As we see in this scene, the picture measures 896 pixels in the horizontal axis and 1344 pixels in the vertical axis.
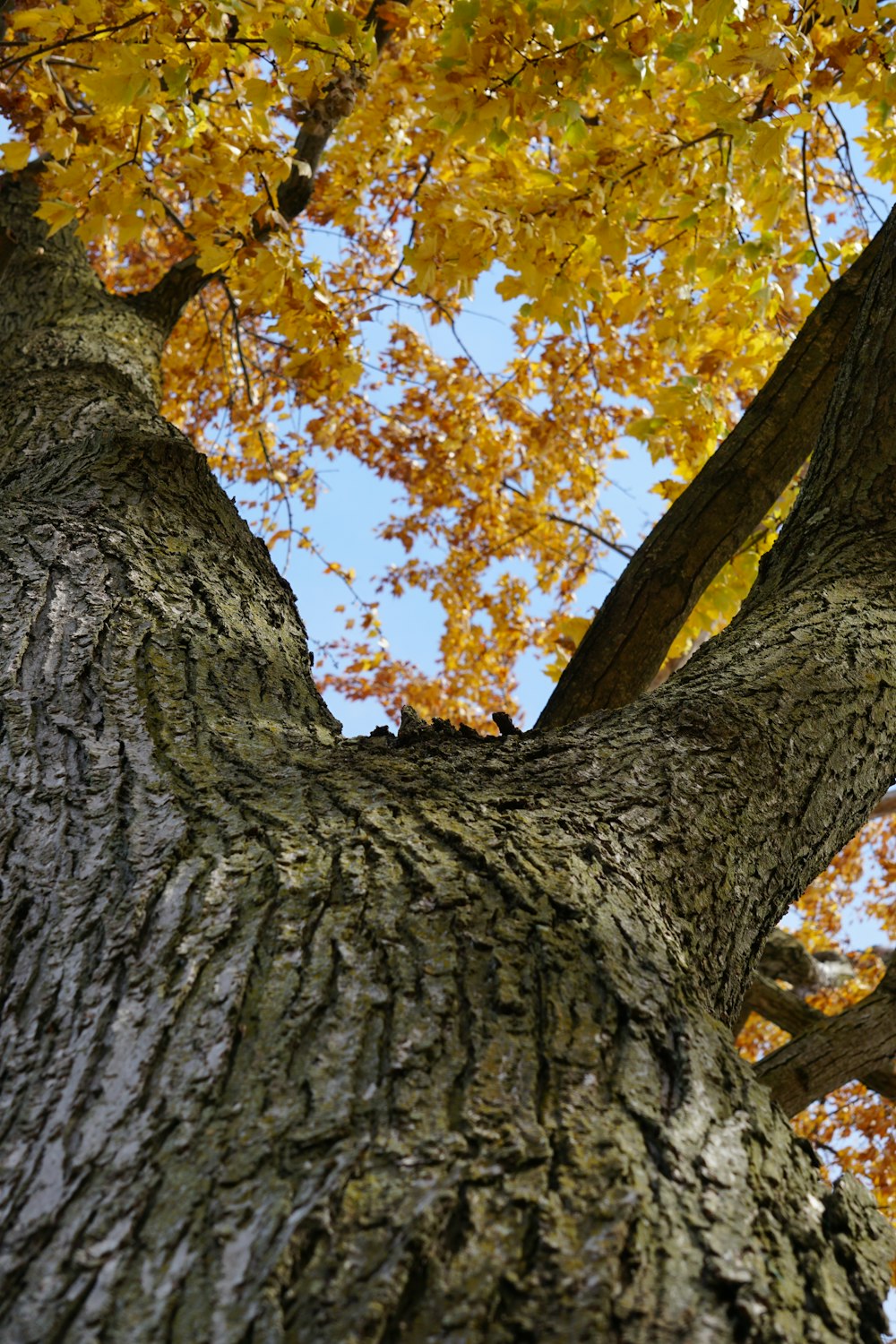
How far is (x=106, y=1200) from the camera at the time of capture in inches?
36.7

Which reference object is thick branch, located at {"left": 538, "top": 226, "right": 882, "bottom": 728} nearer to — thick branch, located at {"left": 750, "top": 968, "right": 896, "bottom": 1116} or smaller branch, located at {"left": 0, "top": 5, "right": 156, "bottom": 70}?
thick branch, located at {"left": 750, "top": 968, "right": 896, "bottom": 1116}

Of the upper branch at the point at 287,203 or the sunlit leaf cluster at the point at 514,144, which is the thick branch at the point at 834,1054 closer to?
the sunlit leaf cluster at the point at 514,144

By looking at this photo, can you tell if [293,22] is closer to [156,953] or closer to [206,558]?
[206,558]

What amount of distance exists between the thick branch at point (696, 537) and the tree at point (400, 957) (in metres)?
0.41

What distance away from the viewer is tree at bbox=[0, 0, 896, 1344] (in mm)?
876

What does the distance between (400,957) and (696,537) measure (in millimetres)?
2081

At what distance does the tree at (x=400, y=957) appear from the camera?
876 mm

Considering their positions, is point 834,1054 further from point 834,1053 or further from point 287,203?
point 287,203

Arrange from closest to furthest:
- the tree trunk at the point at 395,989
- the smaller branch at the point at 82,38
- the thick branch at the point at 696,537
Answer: the tree trunk at the point at 395,989 < the thick branch at the point at 696,537 < the smaller branch at the point at 82,38

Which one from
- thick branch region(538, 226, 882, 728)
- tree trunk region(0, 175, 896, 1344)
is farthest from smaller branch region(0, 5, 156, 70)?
thick branch region(538, 226, 882, 728)

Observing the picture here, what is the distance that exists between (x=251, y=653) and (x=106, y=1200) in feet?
4.43

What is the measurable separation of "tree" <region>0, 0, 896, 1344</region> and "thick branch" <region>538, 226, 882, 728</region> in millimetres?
408

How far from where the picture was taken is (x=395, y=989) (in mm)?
1185

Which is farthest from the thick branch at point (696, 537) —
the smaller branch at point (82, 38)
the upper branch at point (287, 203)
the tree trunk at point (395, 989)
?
the smaller branch at point (82, 38)
